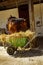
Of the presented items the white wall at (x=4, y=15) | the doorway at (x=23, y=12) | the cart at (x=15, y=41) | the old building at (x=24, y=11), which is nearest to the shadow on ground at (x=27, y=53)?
A: the cart at (x=15, y=41)

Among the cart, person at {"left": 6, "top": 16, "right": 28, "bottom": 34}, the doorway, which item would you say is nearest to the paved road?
the cart

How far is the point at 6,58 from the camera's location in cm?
538

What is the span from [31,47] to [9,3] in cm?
286

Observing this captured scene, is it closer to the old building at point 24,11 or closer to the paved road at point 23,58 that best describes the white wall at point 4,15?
the old building at point 24,11

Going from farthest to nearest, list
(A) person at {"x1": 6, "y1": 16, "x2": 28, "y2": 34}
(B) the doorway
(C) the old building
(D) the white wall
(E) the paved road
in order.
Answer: (D) the white wall → (B) the doorway → (C) the old building → (A) person at {"x1": 6, "y1": 16, "x2": 28, "y2": 34} → (E) the paved road

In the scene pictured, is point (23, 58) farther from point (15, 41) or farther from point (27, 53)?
point (15, 41)

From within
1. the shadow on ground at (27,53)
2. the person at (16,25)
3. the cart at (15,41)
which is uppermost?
the person at (16,25)

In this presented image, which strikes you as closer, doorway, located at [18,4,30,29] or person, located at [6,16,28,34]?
person, located at [6,16,28,34]

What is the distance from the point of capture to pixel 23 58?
5301 mm

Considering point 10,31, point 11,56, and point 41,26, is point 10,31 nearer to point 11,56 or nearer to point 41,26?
point 11,56

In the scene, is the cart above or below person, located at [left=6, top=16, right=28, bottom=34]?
below

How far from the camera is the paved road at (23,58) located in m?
4.84

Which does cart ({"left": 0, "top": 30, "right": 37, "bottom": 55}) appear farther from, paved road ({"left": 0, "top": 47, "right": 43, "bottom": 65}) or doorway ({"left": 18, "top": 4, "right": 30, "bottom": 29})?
doorway ({"left": 18, "top": 4, "right": 30, "bottom": 29})

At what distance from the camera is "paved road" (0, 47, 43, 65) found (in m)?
4.84
